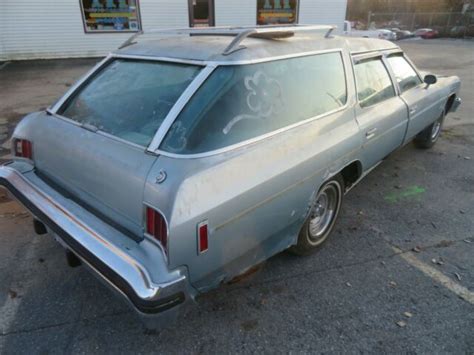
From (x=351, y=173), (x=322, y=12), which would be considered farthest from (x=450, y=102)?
(x=322, y=12)

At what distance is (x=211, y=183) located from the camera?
6.17 feet

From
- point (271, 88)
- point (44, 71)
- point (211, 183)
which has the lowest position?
point (44, 71)

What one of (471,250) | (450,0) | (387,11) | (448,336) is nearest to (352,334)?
(448,336)

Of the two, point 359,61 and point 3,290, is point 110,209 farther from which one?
point 359,61

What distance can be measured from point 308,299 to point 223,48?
1.85 meters

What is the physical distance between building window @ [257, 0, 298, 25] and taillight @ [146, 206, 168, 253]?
15944mm

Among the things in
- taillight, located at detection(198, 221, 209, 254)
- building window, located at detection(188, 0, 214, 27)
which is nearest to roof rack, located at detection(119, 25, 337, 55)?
taillight, located at detection(198, 221, 209, 254)

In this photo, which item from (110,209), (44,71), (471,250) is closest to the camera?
(110,209)

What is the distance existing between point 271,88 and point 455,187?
10.3ft

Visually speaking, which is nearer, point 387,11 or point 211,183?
point 211,183

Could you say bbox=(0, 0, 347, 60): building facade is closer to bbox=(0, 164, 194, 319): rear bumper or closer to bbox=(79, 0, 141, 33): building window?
bbox=(79, 0, 141, 33): building window

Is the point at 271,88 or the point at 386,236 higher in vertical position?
Answer: the point at 271,88

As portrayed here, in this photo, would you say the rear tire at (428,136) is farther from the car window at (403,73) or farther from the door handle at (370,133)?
the door handle at (370,133)

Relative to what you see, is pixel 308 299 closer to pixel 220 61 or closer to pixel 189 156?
pixel 189 156
